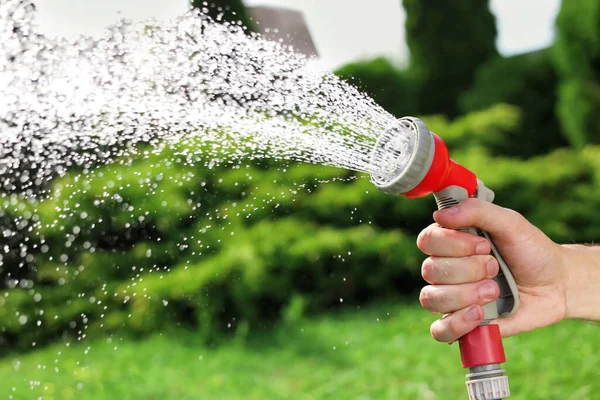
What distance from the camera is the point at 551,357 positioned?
3.80m

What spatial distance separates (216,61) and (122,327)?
3.09 meters

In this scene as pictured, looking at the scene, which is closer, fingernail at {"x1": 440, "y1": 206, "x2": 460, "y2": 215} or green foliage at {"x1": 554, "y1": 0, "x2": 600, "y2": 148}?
fingernail at {"x1": 440, "y1": 206, "x2": 460, "y2": 215}

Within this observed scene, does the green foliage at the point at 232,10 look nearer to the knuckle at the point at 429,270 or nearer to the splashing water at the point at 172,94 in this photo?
the splashing water at the point at 172,94

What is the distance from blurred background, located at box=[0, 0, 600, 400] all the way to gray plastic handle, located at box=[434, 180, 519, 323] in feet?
6.09

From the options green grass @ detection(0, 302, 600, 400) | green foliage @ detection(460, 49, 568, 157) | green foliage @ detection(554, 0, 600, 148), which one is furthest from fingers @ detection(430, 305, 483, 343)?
green foliage @ detection(460, 49, 568, 157)

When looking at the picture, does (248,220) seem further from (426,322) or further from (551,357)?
(551,357)

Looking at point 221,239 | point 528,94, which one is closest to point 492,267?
point 221,239

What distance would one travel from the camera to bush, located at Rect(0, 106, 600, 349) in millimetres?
4801

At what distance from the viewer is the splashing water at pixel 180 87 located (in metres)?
1.97

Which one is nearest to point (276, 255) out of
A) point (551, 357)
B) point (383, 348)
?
point (383, 348)

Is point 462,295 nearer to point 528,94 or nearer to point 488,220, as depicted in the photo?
point 488,220

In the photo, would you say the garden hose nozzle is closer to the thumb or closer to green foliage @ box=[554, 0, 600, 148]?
the thumb

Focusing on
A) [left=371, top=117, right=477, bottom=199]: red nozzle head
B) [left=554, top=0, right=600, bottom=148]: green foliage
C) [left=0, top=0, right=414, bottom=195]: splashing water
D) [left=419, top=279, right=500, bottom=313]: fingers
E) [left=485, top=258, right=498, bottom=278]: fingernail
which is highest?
[left=554, top=0, right=600, bottom=148]: green foliage

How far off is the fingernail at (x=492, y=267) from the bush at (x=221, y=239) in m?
3.17
